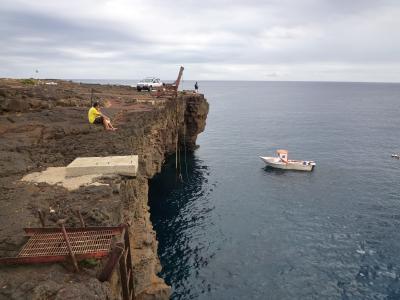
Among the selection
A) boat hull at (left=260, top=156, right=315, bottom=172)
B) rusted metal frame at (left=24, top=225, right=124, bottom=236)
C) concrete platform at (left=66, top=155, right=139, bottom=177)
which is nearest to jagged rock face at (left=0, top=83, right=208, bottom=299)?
rusted metal frame at (left=24, top=225, right=124, bottom=236)

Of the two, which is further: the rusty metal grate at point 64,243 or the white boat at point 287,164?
the white boat at point 287,164

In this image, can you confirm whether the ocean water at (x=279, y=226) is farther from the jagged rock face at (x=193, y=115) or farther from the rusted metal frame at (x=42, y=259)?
the rusted metal frame at (x=42, y=259)

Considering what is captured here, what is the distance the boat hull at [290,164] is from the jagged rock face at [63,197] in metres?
34.3

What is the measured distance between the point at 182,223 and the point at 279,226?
450 inches

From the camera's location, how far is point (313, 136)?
3551 inches

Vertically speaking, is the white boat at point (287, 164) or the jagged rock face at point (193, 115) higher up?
the jagged rock face at point (193, 115)

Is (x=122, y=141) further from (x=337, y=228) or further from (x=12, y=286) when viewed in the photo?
(x=337, y=228)

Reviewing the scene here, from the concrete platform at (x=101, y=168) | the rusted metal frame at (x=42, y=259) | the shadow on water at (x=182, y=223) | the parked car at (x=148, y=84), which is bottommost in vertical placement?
the shadow on water at (x=182, y=223)

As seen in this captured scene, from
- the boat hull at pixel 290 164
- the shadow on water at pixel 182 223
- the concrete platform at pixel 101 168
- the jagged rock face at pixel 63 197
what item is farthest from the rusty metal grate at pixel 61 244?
the boat hull at pixel 290 164

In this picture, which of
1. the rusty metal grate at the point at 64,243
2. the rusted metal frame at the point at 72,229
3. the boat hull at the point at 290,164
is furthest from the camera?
the boat hull at the point at 290,164

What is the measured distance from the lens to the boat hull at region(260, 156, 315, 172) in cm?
5869

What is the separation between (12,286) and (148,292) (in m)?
9.91

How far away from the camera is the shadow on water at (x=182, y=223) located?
29.2 metres

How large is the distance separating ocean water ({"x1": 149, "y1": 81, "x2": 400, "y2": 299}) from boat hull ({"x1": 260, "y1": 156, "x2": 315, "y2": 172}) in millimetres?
1590
